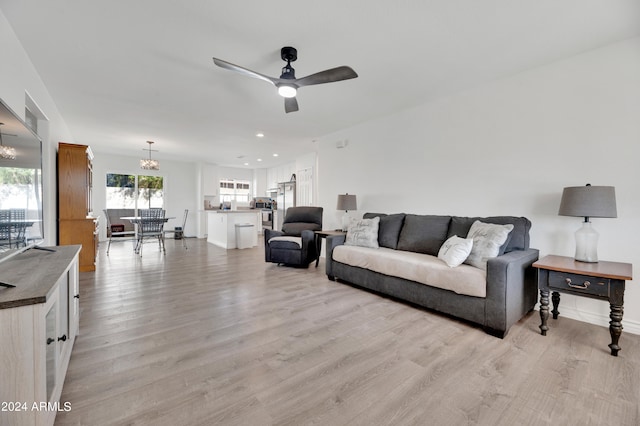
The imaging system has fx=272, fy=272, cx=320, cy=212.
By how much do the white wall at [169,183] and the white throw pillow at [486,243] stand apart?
8.20 meters

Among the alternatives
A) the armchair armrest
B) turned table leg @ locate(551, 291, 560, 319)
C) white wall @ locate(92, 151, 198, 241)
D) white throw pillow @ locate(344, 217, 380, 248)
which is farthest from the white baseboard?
white wall @ locate(92, 151, 198, 241)

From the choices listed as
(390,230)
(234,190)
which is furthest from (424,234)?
(234,190)

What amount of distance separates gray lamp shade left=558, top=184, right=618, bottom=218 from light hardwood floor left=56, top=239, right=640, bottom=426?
3.39 ft

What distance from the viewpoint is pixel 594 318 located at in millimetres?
2529

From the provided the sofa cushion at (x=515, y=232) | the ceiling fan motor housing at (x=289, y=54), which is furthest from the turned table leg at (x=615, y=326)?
the ceiling fan motor housing at (x=289, y=54)

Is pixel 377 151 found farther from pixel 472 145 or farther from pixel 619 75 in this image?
Result: pixel 619 75

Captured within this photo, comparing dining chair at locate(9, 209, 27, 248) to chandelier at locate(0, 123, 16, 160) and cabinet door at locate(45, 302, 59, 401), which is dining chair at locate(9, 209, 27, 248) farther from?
cabinet door at locate(45, 302, 59, 401)

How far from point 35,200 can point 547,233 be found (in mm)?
4487

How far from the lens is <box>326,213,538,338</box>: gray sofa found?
2.28 m

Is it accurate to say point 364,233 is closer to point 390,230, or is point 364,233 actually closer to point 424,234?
point 390,230

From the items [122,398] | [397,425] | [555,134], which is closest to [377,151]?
[555,134]

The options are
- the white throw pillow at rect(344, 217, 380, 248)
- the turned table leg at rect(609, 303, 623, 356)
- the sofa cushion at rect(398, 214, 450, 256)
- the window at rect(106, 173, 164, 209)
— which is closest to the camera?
the turned table leg at rect(609, 303, 623, 356)

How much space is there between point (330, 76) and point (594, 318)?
327 cm

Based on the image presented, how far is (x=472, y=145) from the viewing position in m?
3.35
